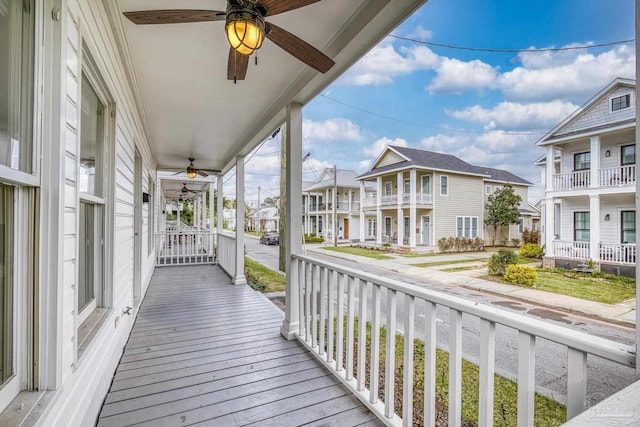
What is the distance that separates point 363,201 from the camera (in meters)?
16.1

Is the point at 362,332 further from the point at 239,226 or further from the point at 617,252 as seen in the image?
the point at 239,226

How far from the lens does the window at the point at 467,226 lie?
19.8ft

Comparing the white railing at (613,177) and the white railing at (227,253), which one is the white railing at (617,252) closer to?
the white railing at (613,177)

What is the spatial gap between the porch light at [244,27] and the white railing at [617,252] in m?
1.99

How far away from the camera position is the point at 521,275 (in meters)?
3.74

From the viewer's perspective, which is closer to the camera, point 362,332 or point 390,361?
point 390,361

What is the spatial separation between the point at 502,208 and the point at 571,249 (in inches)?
135

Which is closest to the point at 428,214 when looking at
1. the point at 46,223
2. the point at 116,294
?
the point at 116,294

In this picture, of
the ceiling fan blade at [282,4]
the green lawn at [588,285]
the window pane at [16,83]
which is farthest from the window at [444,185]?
the window pane at [16,83]

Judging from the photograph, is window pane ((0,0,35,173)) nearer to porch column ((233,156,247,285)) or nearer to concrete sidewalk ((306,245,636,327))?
concrete sidewalk ((306,245,636,327))

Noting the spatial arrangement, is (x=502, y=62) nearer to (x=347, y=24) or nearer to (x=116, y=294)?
(x=347, y=24)

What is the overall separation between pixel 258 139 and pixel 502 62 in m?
3.00

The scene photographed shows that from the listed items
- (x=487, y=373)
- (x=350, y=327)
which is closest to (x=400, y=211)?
(x=350, y=327)

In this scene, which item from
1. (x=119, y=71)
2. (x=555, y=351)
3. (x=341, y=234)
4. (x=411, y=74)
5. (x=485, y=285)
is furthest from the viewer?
(x=341, y=234)
